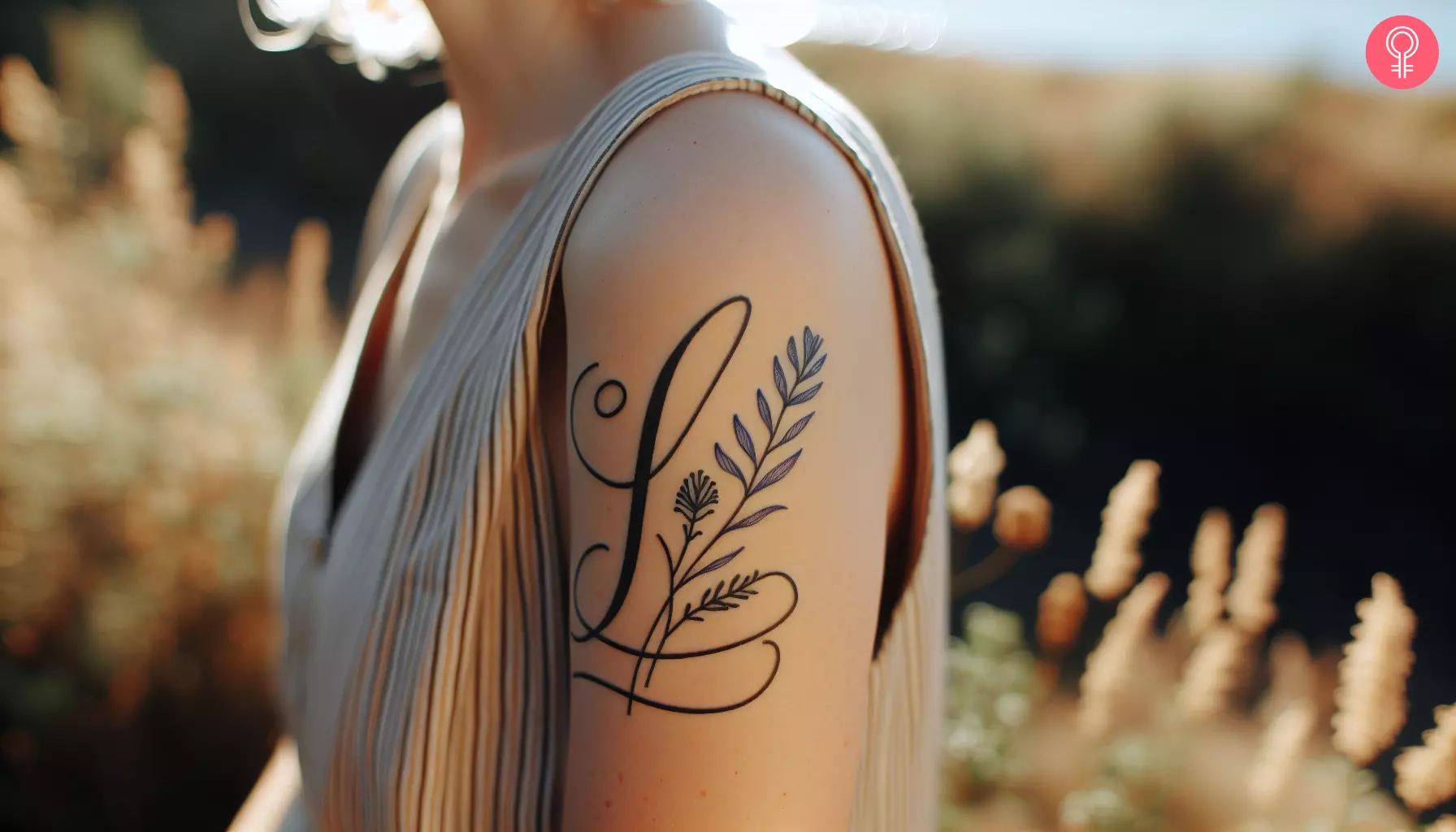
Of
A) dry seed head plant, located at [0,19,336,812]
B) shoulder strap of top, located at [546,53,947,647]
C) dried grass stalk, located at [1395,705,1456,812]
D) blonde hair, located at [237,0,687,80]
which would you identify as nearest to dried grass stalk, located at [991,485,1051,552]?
dried grass stalk, located at [1395,705,1456,812]

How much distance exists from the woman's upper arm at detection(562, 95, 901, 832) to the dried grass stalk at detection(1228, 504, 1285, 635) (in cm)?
93

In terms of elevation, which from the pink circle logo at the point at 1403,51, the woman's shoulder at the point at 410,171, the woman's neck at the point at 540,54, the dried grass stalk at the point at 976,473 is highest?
the pink circle logo at the point at 1403,51

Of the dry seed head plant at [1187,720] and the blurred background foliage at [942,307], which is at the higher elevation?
the blurred background foliage at [942,307]

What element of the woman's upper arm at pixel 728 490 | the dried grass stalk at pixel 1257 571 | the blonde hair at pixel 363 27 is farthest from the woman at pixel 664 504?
the blonde hair at pixel 363 27

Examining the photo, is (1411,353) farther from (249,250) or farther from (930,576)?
(249,250)

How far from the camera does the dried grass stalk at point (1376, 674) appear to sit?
112 cm

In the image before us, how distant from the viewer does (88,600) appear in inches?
101

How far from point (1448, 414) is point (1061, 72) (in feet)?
8.56

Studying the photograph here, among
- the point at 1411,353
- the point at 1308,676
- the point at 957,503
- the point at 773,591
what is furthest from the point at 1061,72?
the point at 773,591

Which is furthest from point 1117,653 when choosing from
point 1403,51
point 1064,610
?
point 1403,51

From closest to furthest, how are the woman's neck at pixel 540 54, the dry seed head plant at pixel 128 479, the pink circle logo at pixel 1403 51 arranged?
the woman's neck at pixel 540 54, the pink circle logo at pixel 1403 51, the dry seed head plant at pixel 128 479

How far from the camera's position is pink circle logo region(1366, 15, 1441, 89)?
189cm

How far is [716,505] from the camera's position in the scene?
738mm

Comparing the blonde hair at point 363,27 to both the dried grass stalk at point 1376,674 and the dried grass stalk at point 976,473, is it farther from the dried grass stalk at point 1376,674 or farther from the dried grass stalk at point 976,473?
the dried grass stalk at point 1376,674
